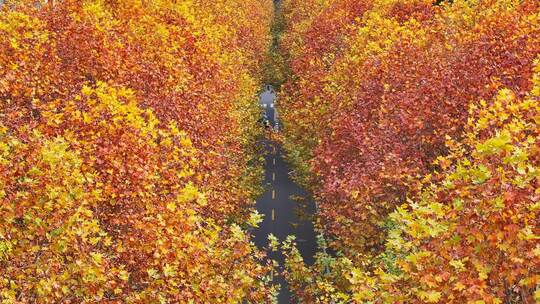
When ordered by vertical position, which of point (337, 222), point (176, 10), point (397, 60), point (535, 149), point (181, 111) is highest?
point (176, 10)

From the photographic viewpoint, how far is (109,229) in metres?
16.8

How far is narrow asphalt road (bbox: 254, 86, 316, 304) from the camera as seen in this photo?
40.7 metres

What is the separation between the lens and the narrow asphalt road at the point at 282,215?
4067 cm

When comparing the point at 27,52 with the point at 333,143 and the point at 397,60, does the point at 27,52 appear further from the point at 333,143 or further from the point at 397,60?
the point at 397,60

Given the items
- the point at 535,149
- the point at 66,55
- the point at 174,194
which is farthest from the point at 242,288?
the point at 66,55

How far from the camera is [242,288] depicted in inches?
641

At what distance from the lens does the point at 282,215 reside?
48625 mm

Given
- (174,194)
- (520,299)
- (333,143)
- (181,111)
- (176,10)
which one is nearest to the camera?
(520,299)

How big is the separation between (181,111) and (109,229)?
960cm

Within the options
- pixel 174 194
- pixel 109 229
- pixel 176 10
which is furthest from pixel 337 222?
pixel 176 10

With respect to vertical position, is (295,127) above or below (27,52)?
above

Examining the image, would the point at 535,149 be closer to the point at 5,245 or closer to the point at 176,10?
the point at 5,245

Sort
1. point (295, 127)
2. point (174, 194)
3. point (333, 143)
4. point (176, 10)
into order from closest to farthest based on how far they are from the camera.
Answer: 1. point (174, 194)
2. point (333, 143)
3. point (176, 10)
4. point (295, 127)

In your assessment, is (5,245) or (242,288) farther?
(242,288)
